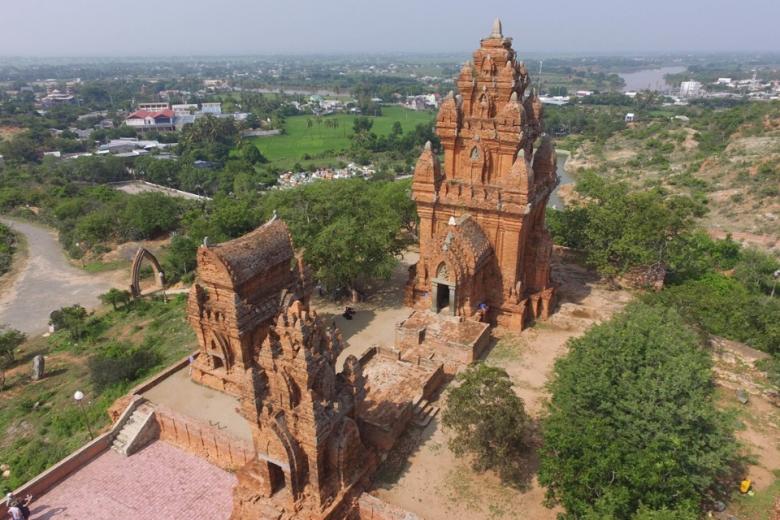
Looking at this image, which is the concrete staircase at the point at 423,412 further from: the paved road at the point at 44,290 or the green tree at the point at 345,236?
the paved road at the point at 44,290

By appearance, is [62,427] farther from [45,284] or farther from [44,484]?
[45,284]

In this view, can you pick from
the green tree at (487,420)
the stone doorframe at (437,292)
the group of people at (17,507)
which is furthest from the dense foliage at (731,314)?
the group of people at (17,507)

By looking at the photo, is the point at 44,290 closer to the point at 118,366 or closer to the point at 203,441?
the point at 118,366

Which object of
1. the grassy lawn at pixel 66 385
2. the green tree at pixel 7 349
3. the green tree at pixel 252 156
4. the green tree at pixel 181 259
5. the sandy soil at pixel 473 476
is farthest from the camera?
the green tree at pixel 252 156

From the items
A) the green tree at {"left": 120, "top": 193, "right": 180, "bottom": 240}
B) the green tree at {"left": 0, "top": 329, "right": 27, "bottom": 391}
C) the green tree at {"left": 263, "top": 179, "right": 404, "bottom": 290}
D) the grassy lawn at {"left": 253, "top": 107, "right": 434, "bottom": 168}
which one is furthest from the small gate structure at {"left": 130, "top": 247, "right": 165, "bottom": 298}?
the grassy lawn at {"left": 253, "top": 107, "right": 434, "bottom": 168}

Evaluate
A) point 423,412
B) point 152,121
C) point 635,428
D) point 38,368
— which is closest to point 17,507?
point 423,412

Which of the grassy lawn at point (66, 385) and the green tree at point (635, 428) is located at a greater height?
the green tree at point (635, 428)

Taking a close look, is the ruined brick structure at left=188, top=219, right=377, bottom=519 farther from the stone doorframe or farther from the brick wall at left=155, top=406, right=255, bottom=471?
the stone doorframe
